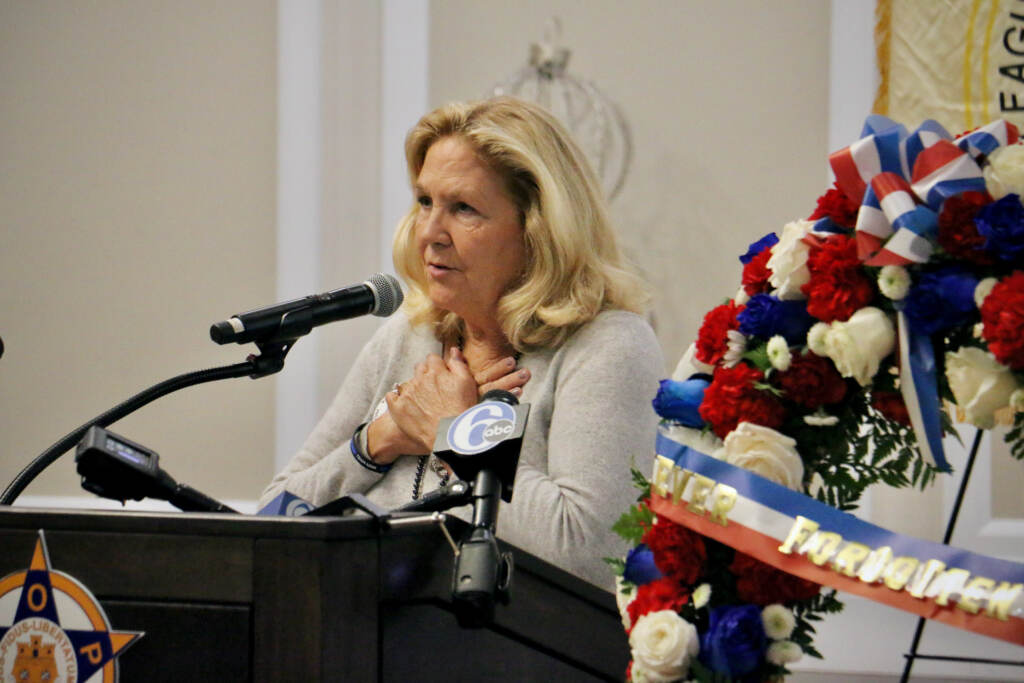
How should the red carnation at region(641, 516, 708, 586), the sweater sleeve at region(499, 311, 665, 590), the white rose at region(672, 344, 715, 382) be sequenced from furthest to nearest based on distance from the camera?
1. the sweater sleeve at region(499, 311, 665, 590)
2. the white rose at region(672, 344, 715, 382)
3. the red carnation at region(641, 516, 708, 586)

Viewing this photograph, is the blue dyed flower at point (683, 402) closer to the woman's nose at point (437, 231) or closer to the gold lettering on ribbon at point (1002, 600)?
the gold lettering on ribbon at point (1002, 600)

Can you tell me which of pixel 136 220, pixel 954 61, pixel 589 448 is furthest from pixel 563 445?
pixel 136 220

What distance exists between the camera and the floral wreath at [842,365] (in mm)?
990

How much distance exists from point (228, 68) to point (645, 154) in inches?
50.8

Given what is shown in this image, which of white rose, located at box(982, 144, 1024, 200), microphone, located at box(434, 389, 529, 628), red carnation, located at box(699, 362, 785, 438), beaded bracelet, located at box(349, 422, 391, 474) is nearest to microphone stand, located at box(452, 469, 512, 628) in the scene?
microphone, located at box(434, 389, 529, 628)

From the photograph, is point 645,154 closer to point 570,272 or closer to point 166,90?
point 570,272

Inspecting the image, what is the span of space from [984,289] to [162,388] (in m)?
0.98

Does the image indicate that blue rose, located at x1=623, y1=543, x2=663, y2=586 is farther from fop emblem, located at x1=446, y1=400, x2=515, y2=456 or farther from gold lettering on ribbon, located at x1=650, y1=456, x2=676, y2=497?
fop emblem, located at x1=446, y1=400, x2=515, y2=456

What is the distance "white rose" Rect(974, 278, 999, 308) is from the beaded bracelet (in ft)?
4.07

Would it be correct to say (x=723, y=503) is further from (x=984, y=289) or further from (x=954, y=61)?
(x=954, y=61)

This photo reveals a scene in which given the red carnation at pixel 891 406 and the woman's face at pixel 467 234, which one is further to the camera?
the woman's face at pixel 467 234

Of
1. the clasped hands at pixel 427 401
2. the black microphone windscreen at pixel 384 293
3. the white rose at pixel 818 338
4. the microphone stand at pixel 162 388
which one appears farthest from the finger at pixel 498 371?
the white rose at pixel 818 338

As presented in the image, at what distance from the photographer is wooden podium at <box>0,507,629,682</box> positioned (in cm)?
106

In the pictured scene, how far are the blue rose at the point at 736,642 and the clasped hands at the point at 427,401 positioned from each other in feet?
2.91
